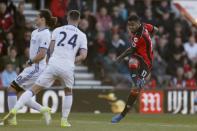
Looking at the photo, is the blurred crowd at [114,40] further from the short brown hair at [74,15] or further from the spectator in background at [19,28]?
the short brown hair at [74,15]

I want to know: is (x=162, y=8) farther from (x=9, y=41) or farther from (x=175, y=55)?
(x=9, y=41)

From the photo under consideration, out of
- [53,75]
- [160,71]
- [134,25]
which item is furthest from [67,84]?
[160,71]

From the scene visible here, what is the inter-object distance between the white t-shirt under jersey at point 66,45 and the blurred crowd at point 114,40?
7445 mm

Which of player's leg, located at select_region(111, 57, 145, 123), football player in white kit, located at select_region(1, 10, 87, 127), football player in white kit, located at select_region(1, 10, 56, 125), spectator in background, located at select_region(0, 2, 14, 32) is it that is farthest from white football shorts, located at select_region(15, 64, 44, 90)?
spectator in background, located at select_region(0, 2, 14, 32)

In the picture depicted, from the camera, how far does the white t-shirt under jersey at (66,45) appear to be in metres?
15.0

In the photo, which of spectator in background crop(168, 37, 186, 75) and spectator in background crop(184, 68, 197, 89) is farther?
spectator in background crop(168, 37, 186, 75)

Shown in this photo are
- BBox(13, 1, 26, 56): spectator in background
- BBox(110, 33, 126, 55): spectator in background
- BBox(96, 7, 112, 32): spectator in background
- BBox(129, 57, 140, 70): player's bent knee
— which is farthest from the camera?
BBox(96, 7, 112, 32): spectator in background

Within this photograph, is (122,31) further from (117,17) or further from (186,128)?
(186,128)

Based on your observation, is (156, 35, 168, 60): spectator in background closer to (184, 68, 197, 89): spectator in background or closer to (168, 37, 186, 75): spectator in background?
(168, 37, 186, 75): spectator in background

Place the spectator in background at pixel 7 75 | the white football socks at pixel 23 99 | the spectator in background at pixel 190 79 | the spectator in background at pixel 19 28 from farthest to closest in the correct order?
1. the spectator in background at pixel 190 79
2. the spectator in background at pixel 19 28
3. the spectator in background at pixel 7 75
4. the white football socks at pixel 23 99

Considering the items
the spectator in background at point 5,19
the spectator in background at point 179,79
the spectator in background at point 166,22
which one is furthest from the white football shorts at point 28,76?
the spectator in background at point 166,22

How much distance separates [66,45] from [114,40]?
10.7 meters

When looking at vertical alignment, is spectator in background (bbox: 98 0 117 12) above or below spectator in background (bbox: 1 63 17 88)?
above

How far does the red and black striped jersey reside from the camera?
A: 660 inches
